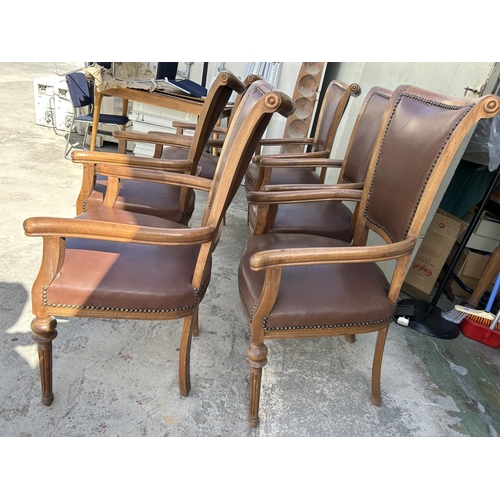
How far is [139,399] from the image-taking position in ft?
4.68

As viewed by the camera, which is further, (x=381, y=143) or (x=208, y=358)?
(x=208, y=358)

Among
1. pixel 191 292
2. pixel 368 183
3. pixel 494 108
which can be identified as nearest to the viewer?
pixel 494 108

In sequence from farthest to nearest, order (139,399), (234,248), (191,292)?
(234,248)
(139,399)
(191,292)

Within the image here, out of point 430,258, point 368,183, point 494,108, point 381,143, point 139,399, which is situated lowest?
point 139,399

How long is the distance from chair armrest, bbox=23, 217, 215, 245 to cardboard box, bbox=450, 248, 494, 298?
6.59 feet

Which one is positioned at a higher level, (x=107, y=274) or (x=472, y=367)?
(x=107, y=274)

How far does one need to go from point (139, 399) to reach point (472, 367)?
5.34 ft

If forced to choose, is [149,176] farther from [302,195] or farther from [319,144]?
[319,144]

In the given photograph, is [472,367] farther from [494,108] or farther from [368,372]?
[494,108]

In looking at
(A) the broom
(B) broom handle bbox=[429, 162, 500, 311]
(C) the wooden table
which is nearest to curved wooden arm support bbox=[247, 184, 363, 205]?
(B) broom handle bbox=[429, 162, 500, 311]

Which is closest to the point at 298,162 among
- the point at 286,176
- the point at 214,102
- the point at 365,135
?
the point at 286,176

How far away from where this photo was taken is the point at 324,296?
129 cm

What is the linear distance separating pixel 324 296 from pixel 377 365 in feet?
1.52

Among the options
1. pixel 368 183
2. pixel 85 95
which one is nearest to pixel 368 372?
pixel 368 183
